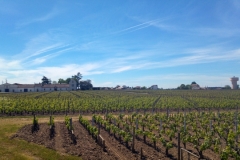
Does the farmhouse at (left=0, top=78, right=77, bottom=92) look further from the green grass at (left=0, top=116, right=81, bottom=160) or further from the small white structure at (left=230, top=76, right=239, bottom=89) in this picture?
the green grass at (left=0, top=116, right=81, bottom=160)

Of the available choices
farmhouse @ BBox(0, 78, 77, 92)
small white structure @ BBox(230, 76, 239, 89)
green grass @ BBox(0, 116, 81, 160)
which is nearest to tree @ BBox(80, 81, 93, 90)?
farmhouse @ BBox(0, 78, 77, 92)

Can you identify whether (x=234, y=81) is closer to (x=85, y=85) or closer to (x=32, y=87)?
(x=85, y=85)

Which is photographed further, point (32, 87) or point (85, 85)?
point (85, 85)

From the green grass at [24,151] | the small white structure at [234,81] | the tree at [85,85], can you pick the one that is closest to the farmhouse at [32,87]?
the tree at [85,85]

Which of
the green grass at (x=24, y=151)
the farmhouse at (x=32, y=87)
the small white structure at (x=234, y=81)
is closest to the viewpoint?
Answer: the green grass at (x=24, y=151)

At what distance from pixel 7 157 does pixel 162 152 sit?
9.48 metres

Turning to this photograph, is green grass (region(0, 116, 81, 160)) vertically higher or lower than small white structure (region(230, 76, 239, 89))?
lower

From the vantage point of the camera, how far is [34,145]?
47.2 feet

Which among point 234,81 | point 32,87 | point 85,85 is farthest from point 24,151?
point 234,81

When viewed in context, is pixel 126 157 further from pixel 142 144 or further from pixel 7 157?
pixel 7 157

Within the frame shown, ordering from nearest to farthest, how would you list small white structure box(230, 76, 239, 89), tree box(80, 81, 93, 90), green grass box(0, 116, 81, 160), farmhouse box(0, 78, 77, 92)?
1. green grass box(0, 116, 81, 160)
2. farmhouse box(0, 78, 77, 92)
3. tree box(80, 81, 93, 90)
4. small white structure box(230, 76, 239, 89)

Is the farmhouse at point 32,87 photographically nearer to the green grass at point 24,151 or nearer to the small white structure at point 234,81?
the small white structure at point 234,81

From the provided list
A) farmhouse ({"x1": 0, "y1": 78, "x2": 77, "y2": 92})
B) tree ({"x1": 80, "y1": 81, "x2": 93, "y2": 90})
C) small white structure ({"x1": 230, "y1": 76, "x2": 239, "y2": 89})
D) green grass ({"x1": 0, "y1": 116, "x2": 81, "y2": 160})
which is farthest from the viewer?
small white structure ({"x1": 230, "y1": 76, "x2": 239, "y2": 89})

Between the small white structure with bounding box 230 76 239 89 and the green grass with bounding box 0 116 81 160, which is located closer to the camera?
the green grass with bounding box 0 116 81 160
